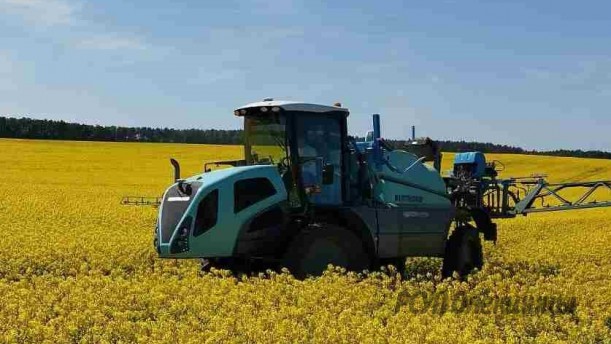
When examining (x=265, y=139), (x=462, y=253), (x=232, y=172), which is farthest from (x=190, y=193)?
(x=462, y=253)

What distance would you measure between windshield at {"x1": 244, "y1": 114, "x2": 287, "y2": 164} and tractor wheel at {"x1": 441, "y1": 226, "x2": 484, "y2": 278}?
10.8ft

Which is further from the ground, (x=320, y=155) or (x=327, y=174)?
(x=320, y=155)

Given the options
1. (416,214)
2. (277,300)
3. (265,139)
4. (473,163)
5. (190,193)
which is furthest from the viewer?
(473,163)

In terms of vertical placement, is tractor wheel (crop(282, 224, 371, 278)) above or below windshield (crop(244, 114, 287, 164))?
below

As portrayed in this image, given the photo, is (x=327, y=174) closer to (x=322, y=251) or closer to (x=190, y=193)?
(x=322, y=251)

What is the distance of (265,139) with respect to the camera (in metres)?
10.9

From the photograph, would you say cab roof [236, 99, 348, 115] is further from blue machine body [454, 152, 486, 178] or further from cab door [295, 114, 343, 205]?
blue machine body [454, 152, 486, 178]

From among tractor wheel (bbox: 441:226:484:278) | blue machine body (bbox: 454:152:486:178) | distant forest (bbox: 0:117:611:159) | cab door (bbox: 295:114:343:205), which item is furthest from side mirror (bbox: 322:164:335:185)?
distant forest (bbox: 0:117:611:159)

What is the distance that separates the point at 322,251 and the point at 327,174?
3.85 ft

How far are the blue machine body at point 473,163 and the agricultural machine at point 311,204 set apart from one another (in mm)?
1562

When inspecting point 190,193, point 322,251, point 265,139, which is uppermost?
point 265,139

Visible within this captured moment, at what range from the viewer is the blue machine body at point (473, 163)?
14.0 metres

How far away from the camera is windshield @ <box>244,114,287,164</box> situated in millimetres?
10633

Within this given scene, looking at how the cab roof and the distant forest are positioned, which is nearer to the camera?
the cab roof
